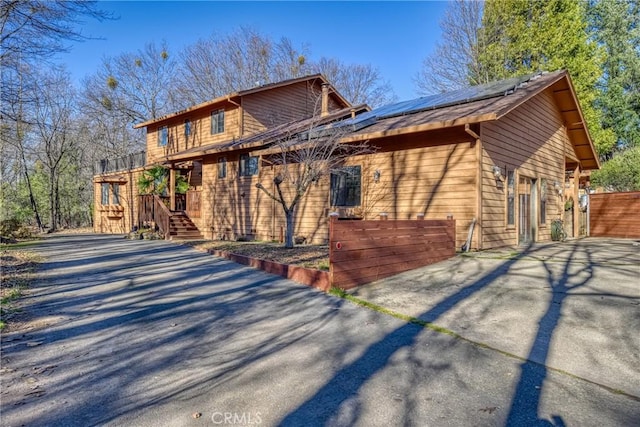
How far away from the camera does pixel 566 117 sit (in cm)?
1266

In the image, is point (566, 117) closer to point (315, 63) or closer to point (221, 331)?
point (221, 331)

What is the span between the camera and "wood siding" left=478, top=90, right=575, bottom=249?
8.70 meters

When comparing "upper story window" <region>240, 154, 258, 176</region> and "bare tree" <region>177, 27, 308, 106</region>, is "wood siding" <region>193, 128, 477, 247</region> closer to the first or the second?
"upper story window" <region>240, 154, 258, 176</region>

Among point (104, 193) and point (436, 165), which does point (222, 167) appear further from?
point (104, 193)

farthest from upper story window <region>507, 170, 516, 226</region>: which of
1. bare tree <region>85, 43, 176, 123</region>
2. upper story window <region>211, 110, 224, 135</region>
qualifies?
bare tree <region>85, 43, 176, 123</region>

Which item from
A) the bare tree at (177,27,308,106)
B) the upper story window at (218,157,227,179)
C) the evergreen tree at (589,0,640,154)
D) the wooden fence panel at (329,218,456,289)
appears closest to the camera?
the wooden fence panel at (329,218,456,289)

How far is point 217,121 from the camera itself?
17000 mm

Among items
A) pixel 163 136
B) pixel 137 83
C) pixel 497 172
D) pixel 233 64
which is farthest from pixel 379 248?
pixel 137 83

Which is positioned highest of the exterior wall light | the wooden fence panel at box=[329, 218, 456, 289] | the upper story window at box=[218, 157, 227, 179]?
the upper story window at box=[218, 157, 227, 179]

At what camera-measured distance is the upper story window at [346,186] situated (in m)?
10.6

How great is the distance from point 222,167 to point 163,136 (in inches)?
292

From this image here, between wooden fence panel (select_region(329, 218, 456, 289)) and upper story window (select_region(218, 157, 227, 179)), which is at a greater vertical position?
upper story window (select_region(218, 157, 227, 179))

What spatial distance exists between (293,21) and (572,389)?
24.8 meters

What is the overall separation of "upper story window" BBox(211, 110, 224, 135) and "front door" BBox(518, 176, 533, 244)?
11.9 m
